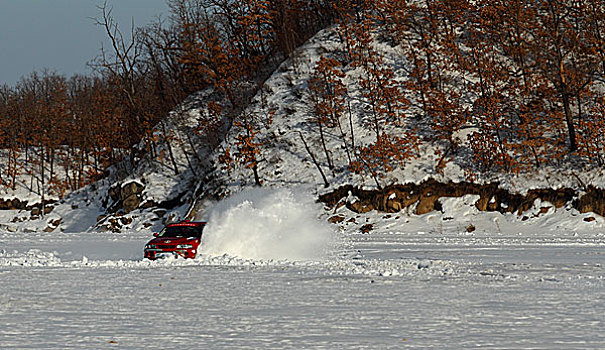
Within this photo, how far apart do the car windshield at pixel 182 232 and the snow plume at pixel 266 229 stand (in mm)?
303

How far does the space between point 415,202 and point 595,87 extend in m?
13.3

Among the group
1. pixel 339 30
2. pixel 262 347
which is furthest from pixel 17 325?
pixel 339 30

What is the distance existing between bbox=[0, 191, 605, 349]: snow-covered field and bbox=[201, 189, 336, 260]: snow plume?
7 centimetres

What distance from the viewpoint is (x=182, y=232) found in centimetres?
2061

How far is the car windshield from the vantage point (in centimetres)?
2047

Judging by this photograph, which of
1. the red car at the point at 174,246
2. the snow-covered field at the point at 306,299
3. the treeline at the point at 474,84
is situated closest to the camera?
the snow-covered field at the point at 306,299

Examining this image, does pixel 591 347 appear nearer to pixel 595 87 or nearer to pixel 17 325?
pixel 17 325

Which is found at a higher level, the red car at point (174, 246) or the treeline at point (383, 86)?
the treeline at point (383, 86)

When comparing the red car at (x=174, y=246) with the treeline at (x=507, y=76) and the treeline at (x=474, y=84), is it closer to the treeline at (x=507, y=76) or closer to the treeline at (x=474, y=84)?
the treeline at (x=474, y=84)

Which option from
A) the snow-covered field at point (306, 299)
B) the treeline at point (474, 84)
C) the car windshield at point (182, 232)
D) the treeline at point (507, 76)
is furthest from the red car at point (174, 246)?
the treeline at point (507, 76)

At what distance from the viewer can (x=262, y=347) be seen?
7359 mm

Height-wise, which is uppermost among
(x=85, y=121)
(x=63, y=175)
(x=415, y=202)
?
(x=85, y=121)

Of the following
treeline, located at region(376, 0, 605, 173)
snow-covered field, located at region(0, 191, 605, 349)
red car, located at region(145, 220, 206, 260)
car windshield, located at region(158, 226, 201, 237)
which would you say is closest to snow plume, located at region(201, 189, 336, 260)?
snow-covered field, located at region(0, 191, 605, 349)

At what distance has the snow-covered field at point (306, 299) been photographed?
309 inches
